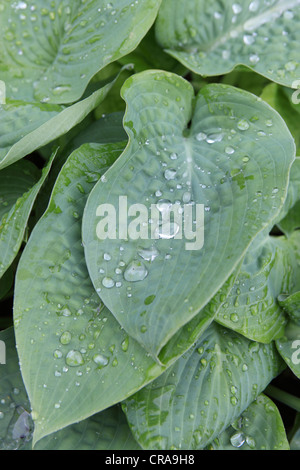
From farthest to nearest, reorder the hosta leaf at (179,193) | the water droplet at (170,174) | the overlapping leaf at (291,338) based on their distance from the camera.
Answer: the overlapping leaf at (291,338)
the water droplet at (170,174)
the hosta leaf at (179,193)

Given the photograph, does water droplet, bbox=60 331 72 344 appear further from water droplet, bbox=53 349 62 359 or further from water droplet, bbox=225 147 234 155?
water droplet, bbox=225 147 234 155

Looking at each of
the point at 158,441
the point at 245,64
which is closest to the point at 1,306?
the point at 158,441

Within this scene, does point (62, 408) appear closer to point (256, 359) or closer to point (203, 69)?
point (256, 359)

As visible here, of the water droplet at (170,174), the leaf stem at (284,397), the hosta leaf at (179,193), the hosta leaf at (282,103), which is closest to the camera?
the hosta leaf at (179,193)

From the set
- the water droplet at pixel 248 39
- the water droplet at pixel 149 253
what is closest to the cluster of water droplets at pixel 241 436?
the water droplet at pixel 149 253

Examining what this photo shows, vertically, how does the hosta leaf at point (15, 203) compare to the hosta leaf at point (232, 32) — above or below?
below

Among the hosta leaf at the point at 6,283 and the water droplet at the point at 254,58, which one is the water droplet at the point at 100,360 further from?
the water droplet at the point at 254,58

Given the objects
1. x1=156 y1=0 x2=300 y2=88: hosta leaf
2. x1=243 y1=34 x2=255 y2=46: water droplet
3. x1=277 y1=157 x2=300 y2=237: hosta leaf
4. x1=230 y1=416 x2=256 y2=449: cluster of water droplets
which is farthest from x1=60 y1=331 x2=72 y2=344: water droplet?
x1=243 y1=34 x2=255 y2=46: water droplet
